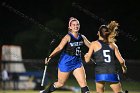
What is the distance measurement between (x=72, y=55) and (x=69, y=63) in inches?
7.1

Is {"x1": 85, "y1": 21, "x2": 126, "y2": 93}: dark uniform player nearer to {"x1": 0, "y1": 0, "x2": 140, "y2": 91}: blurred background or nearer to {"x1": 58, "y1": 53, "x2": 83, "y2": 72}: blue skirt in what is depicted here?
{"x1": 58, "y1": 53, "x2": 83, "y2": 72}: blue skirt

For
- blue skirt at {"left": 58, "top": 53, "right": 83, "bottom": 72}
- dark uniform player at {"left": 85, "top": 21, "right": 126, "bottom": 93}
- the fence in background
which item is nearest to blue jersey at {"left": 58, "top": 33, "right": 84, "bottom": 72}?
blue skirt at {"left": 58, "top": 53, "right": 83, "bottom": 72}

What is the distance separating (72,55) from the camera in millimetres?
12617

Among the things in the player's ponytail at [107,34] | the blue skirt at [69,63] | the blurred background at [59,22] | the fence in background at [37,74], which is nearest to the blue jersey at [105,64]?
the player's ponytail at [107,34]

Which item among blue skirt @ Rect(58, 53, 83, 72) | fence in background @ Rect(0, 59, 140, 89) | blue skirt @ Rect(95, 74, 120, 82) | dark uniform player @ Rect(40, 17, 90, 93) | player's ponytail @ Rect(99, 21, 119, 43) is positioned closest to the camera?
blue skirt @ Rect(95, 74, 120, 82)

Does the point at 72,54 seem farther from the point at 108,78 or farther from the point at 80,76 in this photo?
the point at 108,78

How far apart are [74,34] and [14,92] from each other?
6578 millimetres

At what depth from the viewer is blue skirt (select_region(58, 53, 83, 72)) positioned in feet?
41.4

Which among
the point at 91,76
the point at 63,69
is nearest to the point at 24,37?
the point at 91,76

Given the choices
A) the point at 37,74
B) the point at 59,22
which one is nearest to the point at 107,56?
the point at 37,74

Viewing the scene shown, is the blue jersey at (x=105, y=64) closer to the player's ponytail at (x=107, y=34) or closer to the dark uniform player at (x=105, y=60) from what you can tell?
the dark uniform player at (x=105, y=60)

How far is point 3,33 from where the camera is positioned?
127 ft

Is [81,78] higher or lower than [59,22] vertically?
lower

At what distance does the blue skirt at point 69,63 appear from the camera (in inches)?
497
